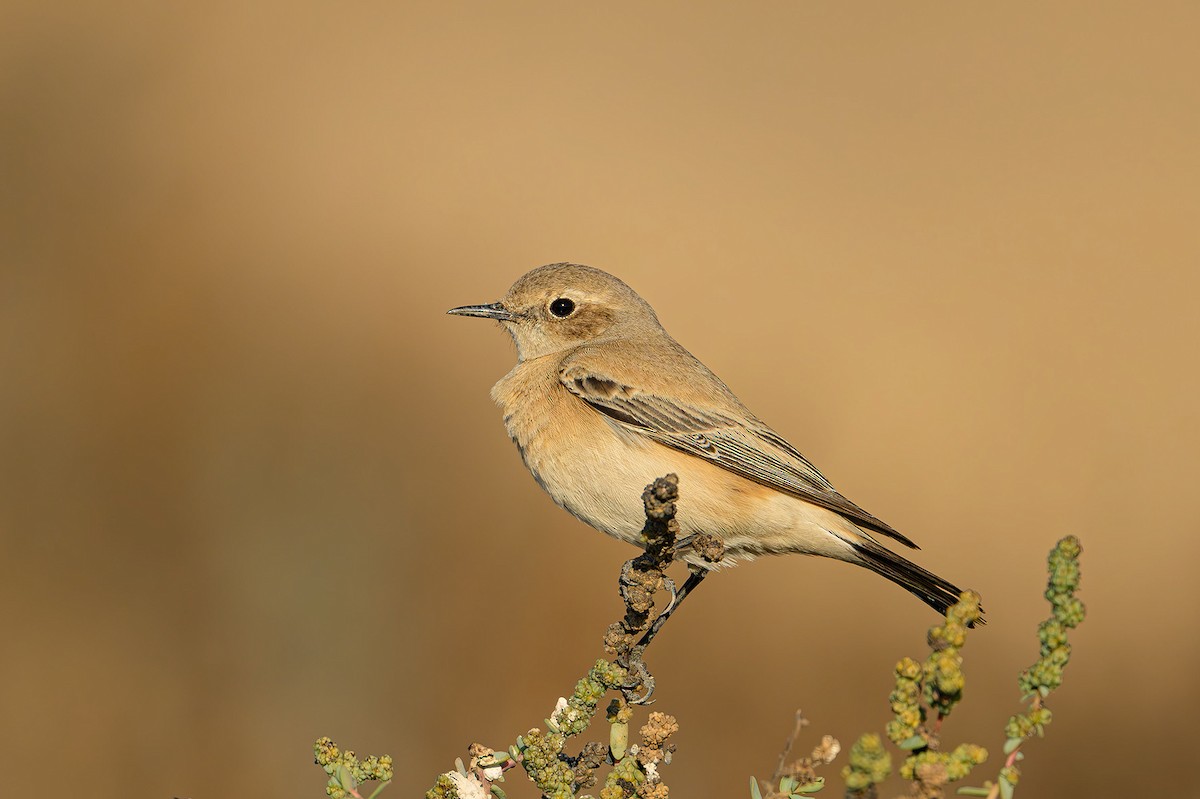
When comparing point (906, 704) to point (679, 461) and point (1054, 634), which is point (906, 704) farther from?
point (679, 461)

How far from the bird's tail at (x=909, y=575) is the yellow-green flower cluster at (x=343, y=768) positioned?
245cm

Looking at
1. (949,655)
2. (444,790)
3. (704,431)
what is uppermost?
(704,431)

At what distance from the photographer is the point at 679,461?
4.71 metres

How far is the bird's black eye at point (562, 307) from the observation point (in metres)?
5.63

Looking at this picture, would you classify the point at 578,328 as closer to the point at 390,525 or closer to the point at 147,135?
the point at 390,525

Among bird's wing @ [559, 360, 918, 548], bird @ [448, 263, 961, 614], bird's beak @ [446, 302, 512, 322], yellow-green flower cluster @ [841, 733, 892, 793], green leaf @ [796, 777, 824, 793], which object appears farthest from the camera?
bird's beak @ [446, 302, 512, 322]

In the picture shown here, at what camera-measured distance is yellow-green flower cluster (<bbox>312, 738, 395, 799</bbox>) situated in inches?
81.4

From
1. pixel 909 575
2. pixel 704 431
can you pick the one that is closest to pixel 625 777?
pixel 909 575

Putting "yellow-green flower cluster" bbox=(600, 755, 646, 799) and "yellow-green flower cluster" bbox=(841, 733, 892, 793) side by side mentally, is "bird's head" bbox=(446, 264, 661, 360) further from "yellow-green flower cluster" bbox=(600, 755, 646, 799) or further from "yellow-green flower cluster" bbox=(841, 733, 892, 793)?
"yellow-green flower cluster" bbox=(841, 733, 892, 793)

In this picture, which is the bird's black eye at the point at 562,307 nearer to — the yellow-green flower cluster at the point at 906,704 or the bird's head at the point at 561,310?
the bird's head at the point at 561,310

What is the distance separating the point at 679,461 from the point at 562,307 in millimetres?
1262

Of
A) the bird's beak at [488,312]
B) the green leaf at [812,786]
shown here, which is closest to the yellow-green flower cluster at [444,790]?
the green leaf at [812,786]

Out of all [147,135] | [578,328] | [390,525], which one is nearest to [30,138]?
[147,135]

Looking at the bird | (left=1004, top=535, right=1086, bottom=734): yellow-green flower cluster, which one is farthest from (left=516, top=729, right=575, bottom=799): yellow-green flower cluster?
the bird
